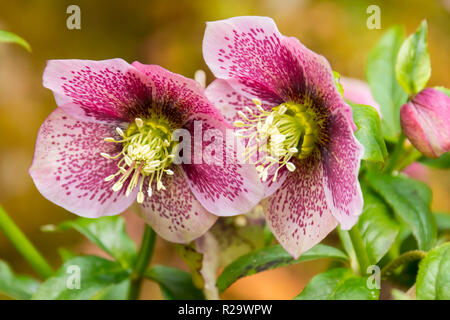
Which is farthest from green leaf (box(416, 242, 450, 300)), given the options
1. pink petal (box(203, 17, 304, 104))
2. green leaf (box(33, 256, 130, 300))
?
green leaf (box(33, 256, 130, 300))

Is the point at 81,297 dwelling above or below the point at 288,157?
below

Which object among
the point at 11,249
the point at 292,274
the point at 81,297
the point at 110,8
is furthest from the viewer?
the point at 110,8

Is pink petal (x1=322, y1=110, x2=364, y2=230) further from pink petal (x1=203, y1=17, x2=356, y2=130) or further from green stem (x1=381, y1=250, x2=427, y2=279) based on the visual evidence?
green stem (x1=381, y1=250, x2=427, y2=279)

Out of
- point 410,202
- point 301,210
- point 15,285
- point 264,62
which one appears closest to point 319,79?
point 264,62

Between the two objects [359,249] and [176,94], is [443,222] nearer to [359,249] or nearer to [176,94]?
[359,249]
